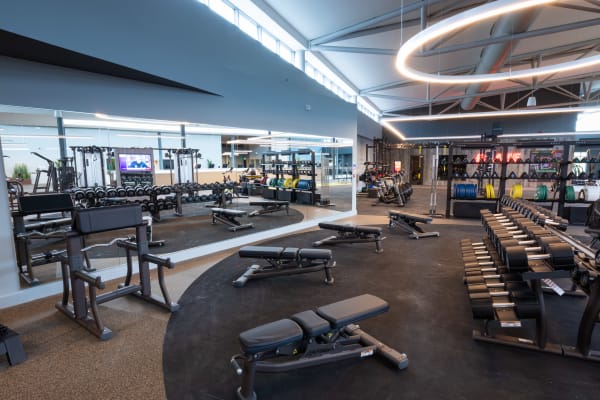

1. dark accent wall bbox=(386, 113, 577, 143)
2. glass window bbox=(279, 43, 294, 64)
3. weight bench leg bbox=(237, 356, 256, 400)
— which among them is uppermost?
glass window bbox=(279, 43, 294, 64)

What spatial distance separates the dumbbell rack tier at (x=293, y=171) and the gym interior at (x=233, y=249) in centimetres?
153

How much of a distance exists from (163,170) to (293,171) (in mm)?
4131

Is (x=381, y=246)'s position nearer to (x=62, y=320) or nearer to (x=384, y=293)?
(x=384, y=293)

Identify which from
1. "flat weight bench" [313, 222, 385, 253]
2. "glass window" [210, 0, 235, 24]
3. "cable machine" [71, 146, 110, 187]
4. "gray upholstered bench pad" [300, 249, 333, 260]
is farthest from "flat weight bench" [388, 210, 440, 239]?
"cable machine" [71, 146, 110, 187]

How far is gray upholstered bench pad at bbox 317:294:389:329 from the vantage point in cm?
185

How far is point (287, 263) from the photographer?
144 inches

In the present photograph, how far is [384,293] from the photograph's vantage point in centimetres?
304

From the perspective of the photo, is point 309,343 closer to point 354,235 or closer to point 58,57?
point 354,235

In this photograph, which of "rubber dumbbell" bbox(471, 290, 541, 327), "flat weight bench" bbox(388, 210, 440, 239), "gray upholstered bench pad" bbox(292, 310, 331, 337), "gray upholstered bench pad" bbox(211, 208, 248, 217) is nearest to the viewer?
"gray upholstered bench pad" bbox(292, 310, 331, 337)

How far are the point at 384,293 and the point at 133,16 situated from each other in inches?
155

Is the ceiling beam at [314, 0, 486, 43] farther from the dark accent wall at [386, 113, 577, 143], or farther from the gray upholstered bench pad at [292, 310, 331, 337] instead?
the dark accent wall at [386, 113, 577, 143]

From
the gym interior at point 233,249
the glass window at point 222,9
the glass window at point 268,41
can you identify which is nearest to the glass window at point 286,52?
the gym interior at point 233,249

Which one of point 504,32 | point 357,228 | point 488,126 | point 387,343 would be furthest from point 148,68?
point 488,126

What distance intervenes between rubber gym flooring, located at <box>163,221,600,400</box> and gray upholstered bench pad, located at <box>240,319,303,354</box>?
35cm
